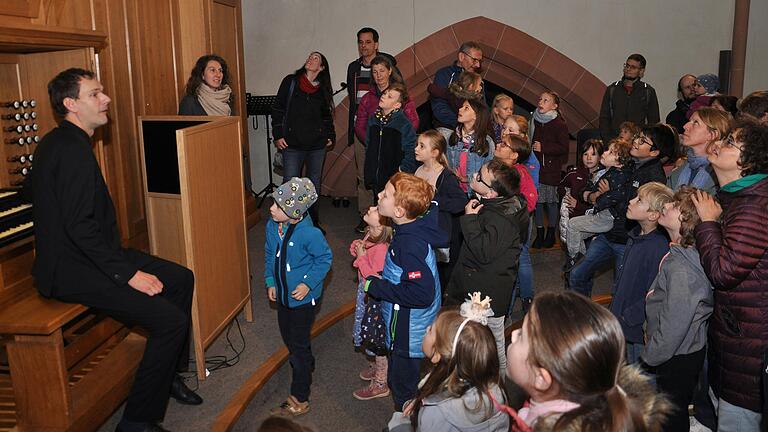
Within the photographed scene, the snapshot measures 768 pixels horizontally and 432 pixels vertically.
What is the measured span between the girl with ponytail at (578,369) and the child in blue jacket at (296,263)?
68.0 inches

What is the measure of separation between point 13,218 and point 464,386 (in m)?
2.21

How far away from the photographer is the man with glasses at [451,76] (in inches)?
212

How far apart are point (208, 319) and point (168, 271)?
461mm

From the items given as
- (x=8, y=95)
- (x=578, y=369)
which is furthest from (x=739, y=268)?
(x=8, y=95)

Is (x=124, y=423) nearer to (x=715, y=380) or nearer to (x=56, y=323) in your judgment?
(x=56, y=323)

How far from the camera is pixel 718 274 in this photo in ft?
8.68

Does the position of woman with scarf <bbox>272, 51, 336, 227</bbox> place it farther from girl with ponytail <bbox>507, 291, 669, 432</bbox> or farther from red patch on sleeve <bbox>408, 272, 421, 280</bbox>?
girl with ponytail <bbox>507, 291, 669, 432</bbox>

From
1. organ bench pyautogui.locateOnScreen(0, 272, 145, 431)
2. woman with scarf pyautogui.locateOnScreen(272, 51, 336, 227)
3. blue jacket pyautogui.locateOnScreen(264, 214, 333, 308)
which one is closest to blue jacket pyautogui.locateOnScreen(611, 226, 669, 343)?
blue jacket pyautogui.locateOnScreen(264, 214, 333, 308)

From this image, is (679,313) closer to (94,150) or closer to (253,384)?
(253,384)

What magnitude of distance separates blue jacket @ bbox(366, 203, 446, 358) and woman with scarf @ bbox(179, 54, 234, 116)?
2015 millimetres

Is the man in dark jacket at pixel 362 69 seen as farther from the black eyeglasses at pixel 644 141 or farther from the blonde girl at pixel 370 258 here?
the blonde girl at pixel 370 258

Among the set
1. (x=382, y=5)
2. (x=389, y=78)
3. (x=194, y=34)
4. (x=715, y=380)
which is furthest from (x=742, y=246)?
(x=382, y=5)

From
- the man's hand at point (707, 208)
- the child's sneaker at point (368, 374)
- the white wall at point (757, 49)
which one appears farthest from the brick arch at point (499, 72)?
the man's hand at point (707, 208)

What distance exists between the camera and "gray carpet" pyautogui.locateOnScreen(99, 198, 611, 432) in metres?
3.46
